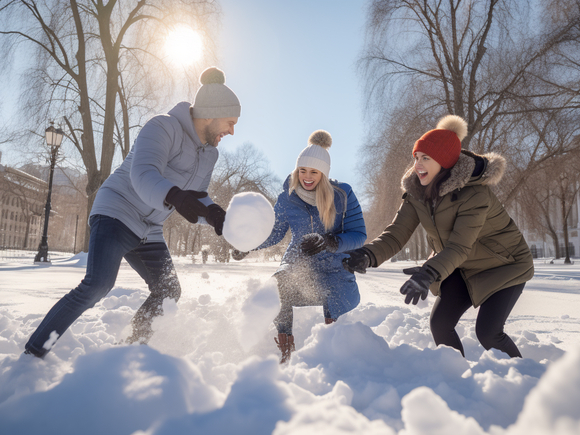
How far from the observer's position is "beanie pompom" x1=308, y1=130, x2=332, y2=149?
3395 mm

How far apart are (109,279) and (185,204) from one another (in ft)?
2.23

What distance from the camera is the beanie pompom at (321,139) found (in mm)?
3395

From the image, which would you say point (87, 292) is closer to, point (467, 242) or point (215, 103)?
point (215, 103)

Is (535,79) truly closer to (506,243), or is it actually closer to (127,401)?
(506,243)

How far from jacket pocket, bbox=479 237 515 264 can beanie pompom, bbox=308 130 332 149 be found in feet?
5.06

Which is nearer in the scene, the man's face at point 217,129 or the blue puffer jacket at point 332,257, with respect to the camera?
the man's face at point 217,129

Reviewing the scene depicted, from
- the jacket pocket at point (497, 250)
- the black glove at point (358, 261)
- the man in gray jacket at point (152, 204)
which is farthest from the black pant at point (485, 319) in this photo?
the man in gray jacket at point (152, 204)

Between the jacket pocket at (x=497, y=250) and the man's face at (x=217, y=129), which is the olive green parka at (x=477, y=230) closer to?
the jacket pocket at (x=497, y=250)

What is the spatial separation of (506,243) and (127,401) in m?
2.27

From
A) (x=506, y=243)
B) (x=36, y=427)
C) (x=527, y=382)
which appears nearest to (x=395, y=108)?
(x=506, y=243)

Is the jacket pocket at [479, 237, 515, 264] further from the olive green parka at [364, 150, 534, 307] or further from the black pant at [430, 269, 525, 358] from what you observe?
the black pant at [430, 269, 525, 358]

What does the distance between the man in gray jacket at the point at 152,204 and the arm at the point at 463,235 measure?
4.19 ft

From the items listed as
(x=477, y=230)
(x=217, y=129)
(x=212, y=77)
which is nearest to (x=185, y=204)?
(x=217, y=129)

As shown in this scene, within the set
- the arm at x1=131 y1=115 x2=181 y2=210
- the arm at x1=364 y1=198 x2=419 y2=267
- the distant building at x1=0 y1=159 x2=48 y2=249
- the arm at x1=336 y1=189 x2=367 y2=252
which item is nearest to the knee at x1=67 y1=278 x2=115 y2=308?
the arm at x1=131 y1=115 x2=181 y2=210
